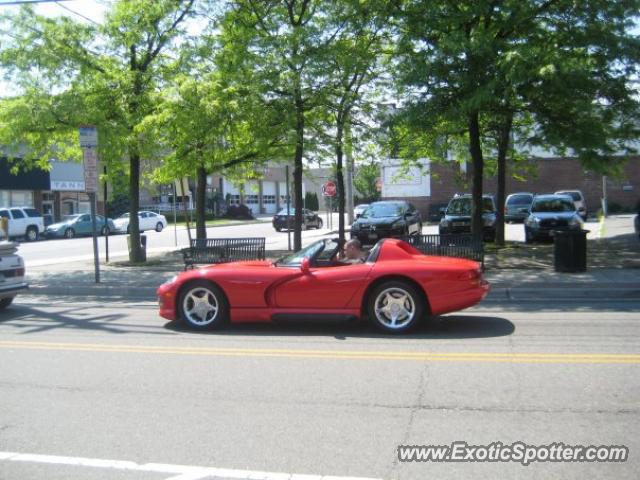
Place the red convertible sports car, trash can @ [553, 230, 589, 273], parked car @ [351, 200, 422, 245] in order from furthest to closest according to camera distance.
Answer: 1. parked car @ [351, 200, 422, 245]
2. trash can @ [553, 230, 589, 273]
3. the red convertible sports car

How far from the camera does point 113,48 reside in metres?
16.3

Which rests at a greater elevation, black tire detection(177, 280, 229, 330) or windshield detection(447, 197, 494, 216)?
windshield detection(447, 197, 494, 216)

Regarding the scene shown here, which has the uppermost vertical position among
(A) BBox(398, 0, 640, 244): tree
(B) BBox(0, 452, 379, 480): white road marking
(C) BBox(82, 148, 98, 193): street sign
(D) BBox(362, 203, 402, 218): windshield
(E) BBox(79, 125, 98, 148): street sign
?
(A) BBox(398, 0, 640, 244): tree

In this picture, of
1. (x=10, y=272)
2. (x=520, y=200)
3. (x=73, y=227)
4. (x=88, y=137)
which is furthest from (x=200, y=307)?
(x=73, y=227)

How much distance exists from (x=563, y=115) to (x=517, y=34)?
2.13m

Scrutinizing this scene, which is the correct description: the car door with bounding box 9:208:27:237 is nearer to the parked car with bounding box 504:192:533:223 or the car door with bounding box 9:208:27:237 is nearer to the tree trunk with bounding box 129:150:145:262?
the tree trunk with bounding box 129:150:145:262

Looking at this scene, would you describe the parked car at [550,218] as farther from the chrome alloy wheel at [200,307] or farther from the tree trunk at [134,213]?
the chrome alloy wheel at [200,307]

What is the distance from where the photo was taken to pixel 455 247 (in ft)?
43.3

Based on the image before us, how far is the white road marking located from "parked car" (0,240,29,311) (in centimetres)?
691

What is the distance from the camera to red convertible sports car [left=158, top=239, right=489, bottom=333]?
7.66m

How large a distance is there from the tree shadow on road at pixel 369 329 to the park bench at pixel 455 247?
4.16 metres

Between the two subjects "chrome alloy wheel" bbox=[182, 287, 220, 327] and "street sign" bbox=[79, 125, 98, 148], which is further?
"street sign" bbox=[79, 125, 98, 148]

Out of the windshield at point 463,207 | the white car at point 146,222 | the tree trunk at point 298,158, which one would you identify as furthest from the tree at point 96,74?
the white car at point 146,222

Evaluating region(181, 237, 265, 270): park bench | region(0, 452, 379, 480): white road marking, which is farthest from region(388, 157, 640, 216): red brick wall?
region(0, 452, 379, 480): white road marking
